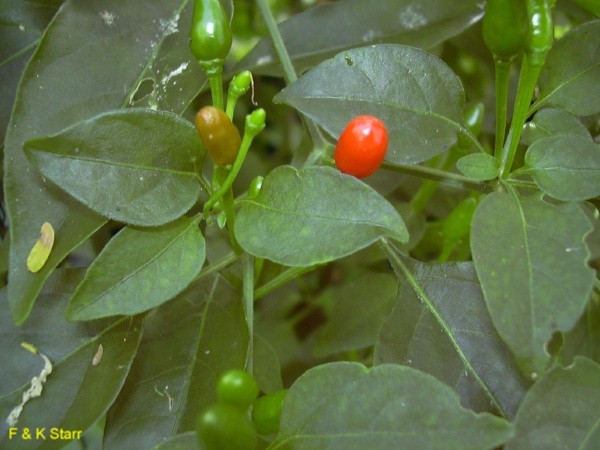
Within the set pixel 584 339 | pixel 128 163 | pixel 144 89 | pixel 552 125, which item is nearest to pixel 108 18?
pixel 144 89

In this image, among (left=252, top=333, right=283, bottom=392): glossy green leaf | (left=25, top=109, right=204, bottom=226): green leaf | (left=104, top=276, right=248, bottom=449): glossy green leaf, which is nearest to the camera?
(left=25, top=109, right=204, bottom=226): green leaf

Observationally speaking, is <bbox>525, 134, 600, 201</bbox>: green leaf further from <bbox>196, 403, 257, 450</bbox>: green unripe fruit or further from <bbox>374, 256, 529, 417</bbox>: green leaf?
<bbox>196, 403, 257, 450</bbox>: green unripe fruit

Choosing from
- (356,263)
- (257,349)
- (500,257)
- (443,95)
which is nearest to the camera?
(500,257)

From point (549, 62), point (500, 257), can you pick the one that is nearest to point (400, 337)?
point (500, 257)

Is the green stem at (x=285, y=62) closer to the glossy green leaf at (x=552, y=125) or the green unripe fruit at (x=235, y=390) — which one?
the glossy green leaf at (x=552, y=125)

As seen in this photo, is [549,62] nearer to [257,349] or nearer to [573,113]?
[573,113]

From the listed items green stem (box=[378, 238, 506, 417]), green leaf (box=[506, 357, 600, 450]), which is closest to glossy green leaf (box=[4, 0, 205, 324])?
green stem (box=[378, 238, 506, 417])

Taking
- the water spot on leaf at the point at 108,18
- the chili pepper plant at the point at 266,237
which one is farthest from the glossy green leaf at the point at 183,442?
the water spot on leaf at the point at 108,18
